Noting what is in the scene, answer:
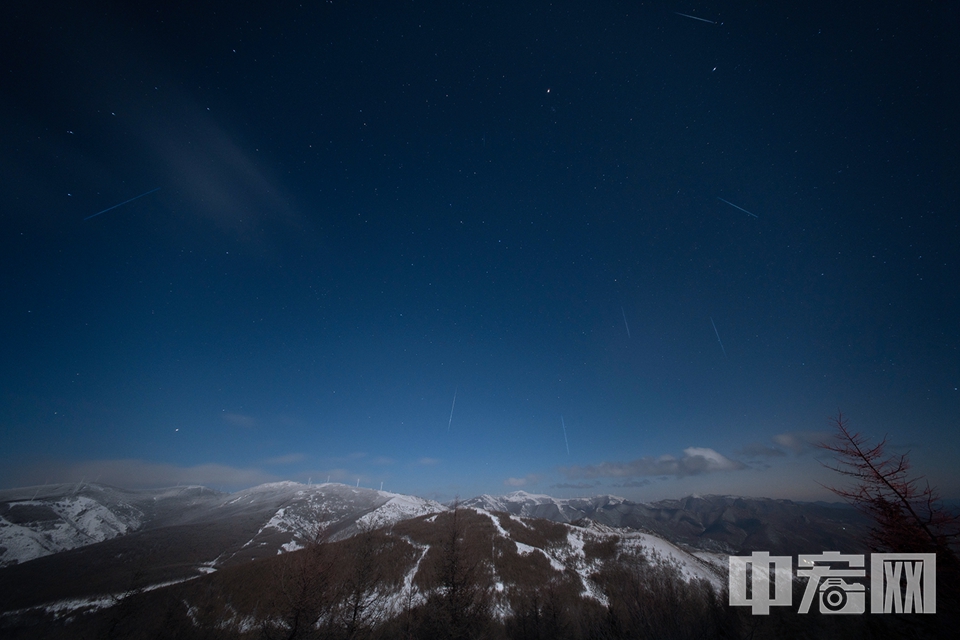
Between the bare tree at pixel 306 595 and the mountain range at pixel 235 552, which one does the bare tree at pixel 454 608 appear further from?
the bare tree at pixel 306 595

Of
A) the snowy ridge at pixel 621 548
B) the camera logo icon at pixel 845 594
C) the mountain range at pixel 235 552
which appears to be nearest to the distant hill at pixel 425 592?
the snowy ridge at pixel 621 548

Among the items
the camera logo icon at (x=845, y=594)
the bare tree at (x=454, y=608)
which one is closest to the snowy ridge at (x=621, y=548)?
the bare tree at (x=454, y=608)

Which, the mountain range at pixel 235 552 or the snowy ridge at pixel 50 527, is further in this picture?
the snowy ridge at pixel 50 527

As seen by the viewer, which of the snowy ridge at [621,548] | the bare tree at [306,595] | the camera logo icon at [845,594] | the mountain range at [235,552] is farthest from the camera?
the mountain range at [235,552]

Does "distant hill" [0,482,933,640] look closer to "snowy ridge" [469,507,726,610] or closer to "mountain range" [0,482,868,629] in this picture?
"snowy ridge" [469,507,726,610]

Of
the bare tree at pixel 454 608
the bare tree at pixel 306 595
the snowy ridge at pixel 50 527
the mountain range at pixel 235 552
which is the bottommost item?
the snowy ridge at pixel 50 527

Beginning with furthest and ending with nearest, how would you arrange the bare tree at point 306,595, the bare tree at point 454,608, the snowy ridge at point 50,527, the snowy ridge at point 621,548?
the snowy ridge at point 50,527
the snowy ridge at point 621,548
the bare tree at point 454,608
the bare tree at point 306,595

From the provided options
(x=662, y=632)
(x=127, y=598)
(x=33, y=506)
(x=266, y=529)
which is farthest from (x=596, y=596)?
(x=33, y=506)

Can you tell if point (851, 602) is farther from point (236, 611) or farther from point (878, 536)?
point (236, 611)

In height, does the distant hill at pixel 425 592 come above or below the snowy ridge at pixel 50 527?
above

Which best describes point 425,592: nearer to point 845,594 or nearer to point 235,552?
point 845,594

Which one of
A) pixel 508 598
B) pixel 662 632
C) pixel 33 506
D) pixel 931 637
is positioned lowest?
pixel 33 506
